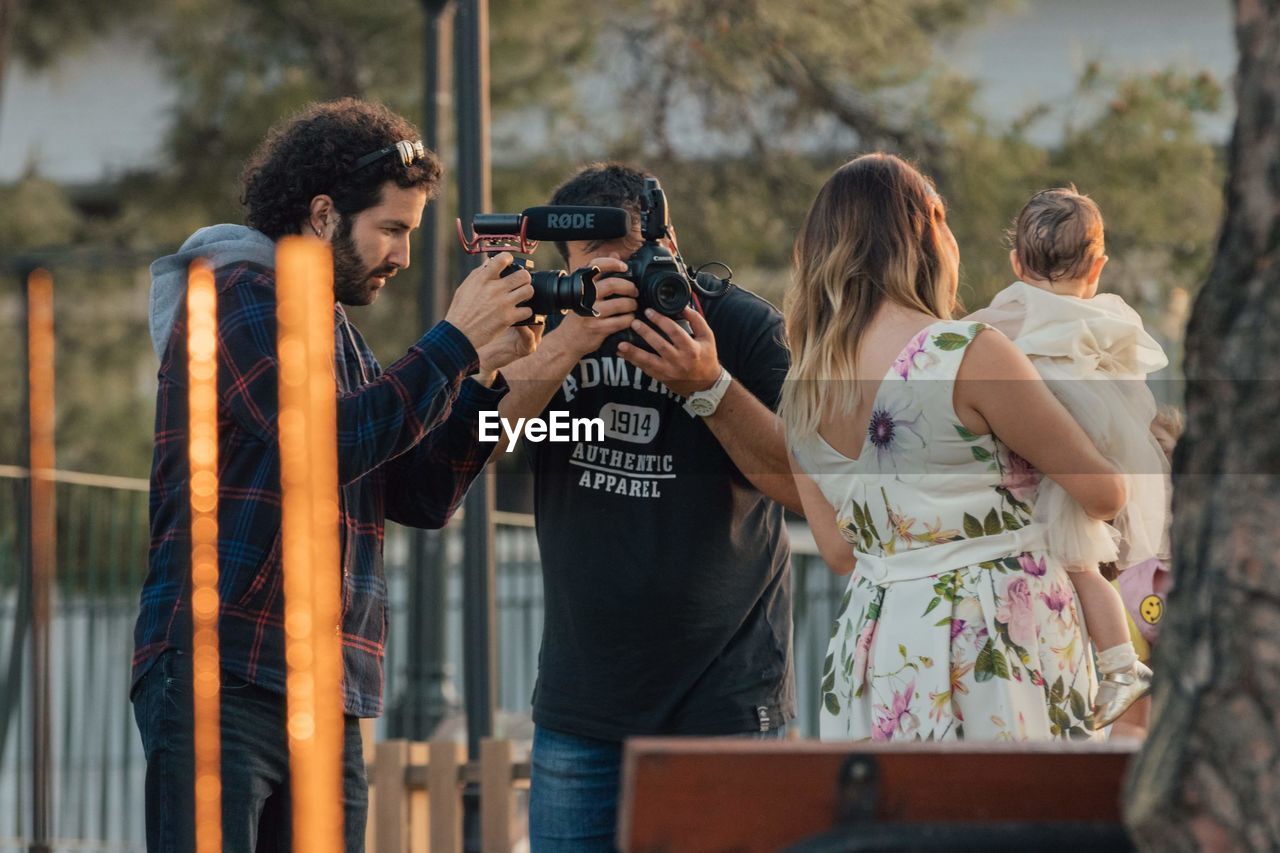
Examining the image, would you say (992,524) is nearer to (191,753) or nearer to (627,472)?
(627,472)

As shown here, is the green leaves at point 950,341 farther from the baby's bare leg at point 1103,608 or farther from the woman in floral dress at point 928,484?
the baby's bare leg at point 1103,608

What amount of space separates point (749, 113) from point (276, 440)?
544cm

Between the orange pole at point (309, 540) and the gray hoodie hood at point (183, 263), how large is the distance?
0.13 metres

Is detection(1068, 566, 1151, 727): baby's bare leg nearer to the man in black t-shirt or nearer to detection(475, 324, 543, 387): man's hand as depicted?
the man in black t-shirt

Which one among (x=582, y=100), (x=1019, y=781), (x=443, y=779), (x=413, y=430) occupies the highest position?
(x=582, y=100)

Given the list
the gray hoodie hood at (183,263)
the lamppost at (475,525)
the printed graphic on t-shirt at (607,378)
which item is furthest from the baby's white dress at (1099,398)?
the lamppost at (475,525)

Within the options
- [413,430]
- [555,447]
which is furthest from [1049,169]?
[413,430]

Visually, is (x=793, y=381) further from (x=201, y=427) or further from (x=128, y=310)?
(x=128, y=310)

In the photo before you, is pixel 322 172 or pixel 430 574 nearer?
pixel 322 172

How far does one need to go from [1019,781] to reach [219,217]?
8.53 meters

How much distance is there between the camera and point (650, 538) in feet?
10.2

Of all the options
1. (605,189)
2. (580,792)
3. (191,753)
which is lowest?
(580,792)

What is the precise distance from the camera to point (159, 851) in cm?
259

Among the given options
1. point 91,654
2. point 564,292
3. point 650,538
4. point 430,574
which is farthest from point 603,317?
point 91,654
